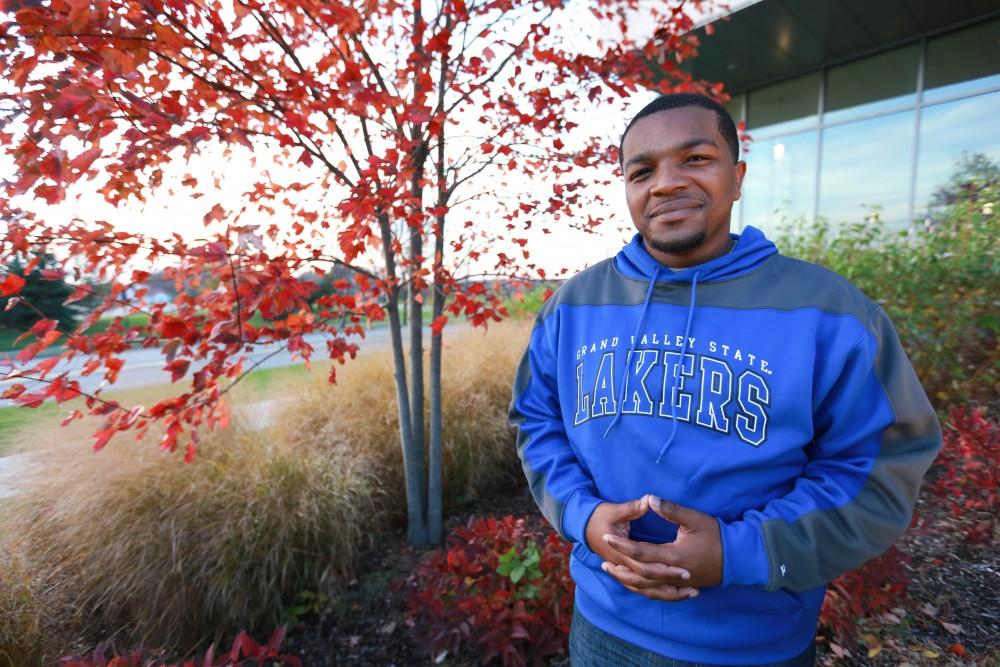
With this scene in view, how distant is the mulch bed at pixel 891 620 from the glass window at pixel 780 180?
23.6 feet

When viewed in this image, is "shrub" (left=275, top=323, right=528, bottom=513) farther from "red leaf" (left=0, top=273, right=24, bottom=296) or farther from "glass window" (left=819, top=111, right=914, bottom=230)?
"glass window" (left=819, top=111, right=914, bottom=230)

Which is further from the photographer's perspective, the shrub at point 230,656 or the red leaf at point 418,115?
the red leaf at point 418,115

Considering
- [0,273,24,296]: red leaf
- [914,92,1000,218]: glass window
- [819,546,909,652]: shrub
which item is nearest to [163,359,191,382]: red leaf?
[0,273,24,296]: red leaf

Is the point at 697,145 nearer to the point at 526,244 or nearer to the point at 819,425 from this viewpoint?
the point at 819,425

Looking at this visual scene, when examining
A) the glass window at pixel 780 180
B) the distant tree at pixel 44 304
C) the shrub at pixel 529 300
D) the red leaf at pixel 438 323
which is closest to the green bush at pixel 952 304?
the shrub at pixel 529 300

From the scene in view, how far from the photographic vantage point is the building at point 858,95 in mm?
6824

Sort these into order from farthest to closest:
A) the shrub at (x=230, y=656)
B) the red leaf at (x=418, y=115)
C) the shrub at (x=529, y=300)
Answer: the shrub at (x=529, y=300) < the red leaf at (x=418, y=115) < the shrub at (x=230, y=656)

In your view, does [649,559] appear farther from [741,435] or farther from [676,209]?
[676,209]

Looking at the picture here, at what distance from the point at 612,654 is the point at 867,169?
9.47 metres

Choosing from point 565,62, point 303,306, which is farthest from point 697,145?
point 565,62

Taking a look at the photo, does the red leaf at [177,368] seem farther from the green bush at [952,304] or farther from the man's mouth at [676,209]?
the green bush at [952,304]

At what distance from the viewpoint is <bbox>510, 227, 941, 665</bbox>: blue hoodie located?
3.08ft

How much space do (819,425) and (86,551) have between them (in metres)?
3.21

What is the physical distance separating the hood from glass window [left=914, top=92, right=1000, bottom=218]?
821cm
